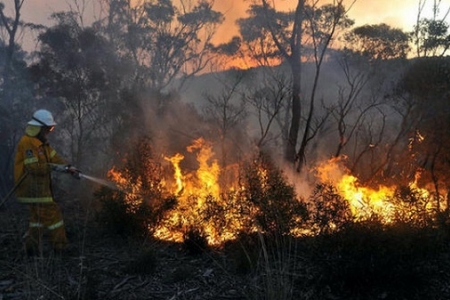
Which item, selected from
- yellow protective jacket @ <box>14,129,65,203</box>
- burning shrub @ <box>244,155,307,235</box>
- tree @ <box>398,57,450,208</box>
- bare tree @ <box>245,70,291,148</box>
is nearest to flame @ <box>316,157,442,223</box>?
burning shrub @ <box>244,155,307,235</box>

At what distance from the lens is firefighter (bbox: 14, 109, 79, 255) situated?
6.03 metres

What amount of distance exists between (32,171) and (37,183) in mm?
215

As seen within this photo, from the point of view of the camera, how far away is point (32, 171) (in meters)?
6.03

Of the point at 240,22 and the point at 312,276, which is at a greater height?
the point at 240,22

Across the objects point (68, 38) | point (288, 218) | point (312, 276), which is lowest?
point (312, 276)

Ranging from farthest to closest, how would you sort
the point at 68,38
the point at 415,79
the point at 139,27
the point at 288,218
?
1. the point at 139,27
2. the point at 68,38
3. the point at 415,79
4. the point at 288,218

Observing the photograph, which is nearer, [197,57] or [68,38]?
[68,38]

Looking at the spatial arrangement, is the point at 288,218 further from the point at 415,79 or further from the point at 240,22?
the point at 240,22

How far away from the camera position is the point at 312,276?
4.95 metres

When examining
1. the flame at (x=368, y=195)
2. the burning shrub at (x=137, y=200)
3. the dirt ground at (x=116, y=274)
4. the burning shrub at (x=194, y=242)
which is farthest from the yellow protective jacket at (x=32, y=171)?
the flame at (x=368, y=195)

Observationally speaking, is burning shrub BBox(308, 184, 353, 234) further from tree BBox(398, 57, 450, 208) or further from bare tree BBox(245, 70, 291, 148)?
bare tree BBox(245, 70, 291, 148)

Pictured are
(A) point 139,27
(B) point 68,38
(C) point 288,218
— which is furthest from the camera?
(A) point 139,27

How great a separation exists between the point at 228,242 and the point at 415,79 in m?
12.3

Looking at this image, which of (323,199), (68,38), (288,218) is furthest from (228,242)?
(68,38)
